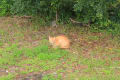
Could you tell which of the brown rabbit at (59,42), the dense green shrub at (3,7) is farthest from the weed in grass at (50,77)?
A: the dense green shrub at (3,7)

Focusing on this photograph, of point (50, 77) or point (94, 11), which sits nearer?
point (50, 77)

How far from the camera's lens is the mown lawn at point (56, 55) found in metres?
4.96

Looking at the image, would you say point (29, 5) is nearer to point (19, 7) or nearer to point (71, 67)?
point (19, 7)

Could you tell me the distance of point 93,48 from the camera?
648 cm

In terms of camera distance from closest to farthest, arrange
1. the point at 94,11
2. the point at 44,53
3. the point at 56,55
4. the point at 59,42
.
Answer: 1. the point at 56,55
2. the point at 44,53
3. the point at 59,42
4. the point at 94,11

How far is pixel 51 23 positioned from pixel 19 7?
1436 millimetres

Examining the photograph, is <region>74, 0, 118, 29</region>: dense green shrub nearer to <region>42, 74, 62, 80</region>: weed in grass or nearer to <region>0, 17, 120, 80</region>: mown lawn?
<region>0, 17, 120, 80</region>: mown lawn

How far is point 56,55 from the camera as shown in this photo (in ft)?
19.2

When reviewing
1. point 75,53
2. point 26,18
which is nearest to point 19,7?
point 26,18

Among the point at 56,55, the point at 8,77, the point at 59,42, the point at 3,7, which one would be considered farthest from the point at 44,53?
the point at 3,7

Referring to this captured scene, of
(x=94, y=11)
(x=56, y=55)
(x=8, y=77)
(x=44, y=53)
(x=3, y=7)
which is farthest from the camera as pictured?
(x=3, y=7)

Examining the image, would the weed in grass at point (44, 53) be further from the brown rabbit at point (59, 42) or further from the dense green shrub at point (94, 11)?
the dense green shrub at point (94, 11)

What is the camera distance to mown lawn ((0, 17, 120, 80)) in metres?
4.96

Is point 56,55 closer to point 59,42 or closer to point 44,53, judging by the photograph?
point 44,53
